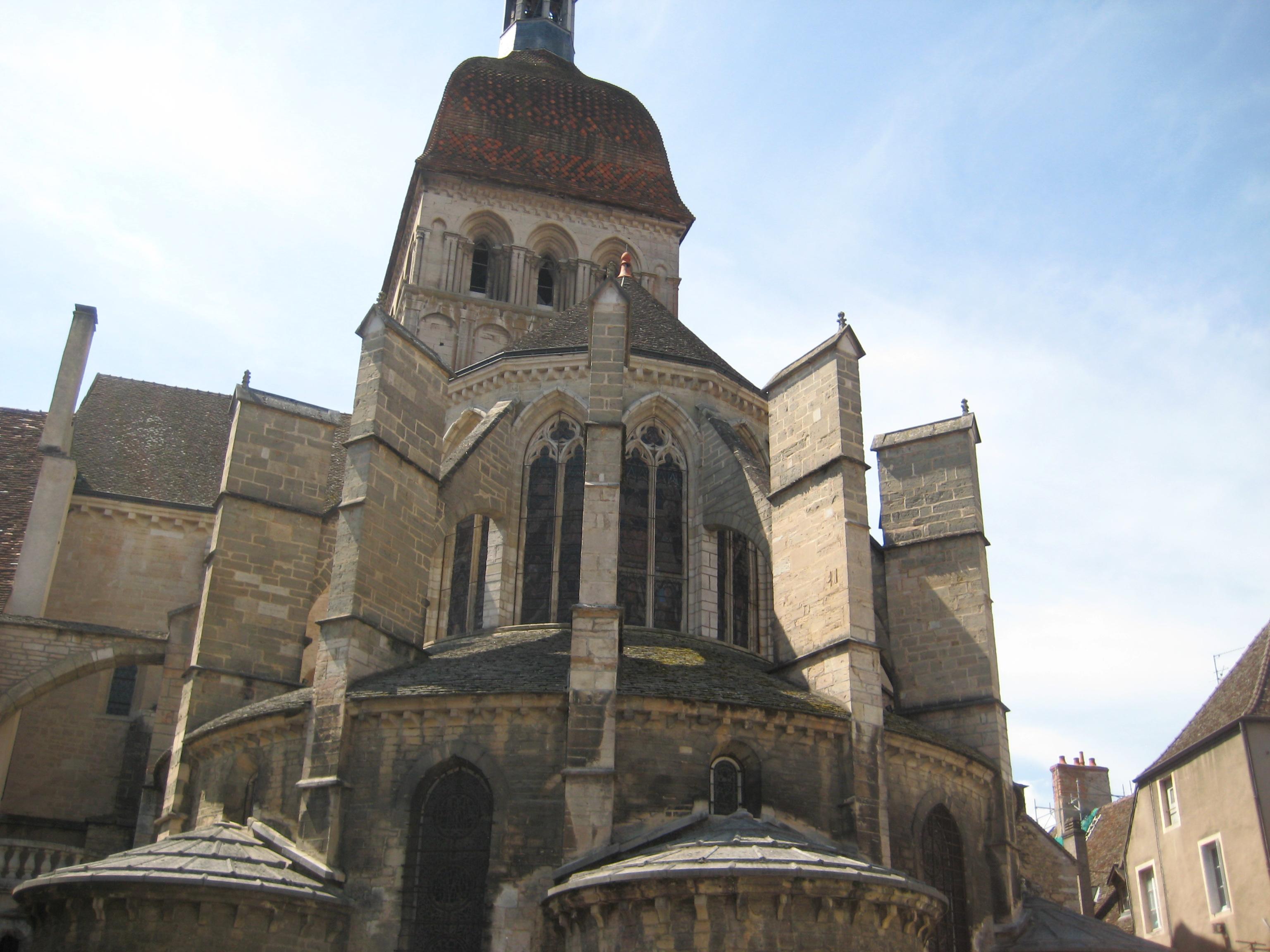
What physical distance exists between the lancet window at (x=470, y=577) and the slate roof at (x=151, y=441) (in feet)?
21.1

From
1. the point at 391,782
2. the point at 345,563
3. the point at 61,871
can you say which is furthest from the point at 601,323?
the point at 61,871

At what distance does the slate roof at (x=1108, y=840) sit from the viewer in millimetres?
27141

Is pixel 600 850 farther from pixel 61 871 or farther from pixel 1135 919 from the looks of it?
pixel 1135 919

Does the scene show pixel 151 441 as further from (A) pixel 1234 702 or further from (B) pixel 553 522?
(A) pixel 1234 702

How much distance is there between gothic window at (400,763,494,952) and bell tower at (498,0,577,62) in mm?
25816

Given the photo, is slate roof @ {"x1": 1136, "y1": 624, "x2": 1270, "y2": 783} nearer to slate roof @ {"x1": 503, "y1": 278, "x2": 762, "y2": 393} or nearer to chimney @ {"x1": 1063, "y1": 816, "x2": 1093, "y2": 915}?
chimney @ {"x1": 1063, "y1": 816, "x2": 1093, "y2": 915}

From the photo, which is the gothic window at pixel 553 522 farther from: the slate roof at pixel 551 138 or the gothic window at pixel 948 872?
the slate roof at pixel 551 138

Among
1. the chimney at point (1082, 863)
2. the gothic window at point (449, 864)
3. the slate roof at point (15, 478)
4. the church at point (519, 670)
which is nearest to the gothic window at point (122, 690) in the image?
the church at point (519, 670)

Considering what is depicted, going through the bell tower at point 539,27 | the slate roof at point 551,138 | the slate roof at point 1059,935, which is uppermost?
the bell tower at point 539,27

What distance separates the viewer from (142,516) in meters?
24.2

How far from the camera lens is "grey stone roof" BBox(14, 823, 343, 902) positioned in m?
13.9

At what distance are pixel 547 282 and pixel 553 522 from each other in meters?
12.6

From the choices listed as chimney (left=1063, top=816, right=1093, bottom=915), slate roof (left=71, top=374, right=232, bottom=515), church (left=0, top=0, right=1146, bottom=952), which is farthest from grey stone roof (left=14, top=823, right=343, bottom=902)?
chimney (left=1063, top=816, right=1093, bottom=915)

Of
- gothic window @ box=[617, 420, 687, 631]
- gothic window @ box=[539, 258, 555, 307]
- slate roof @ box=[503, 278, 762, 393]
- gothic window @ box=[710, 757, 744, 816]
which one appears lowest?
gothic window @ box=[710, 757, 744, 816]
